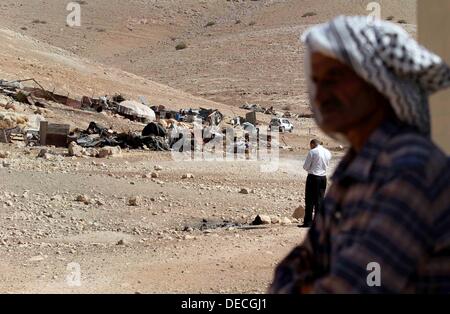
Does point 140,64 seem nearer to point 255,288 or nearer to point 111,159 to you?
point 111,159

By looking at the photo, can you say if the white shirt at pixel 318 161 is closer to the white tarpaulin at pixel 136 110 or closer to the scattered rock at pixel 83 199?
the scattered rock at pixel 83 199

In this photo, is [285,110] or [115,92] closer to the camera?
[115,92]

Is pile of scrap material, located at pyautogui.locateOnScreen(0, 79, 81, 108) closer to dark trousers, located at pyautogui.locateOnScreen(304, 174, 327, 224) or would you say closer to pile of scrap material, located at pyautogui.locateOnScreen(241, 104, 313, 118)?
pile of scrap material, located at pyautogui.locateOnScreen(241, 104, 313, 118)

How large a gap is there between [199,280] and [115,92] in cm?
2147

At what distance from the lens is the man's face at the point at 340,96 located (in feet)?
6.04

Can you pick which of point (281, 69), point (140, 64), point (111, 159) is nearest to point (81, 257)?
point (111, 159)

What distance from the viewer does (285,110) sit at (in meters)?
34.8

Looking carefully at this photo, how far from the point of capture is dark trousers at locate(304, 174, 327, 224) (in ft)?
31.4

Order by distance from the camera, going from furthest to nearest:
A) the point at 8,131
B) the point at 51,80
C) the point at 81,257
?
the point at 51,80
the point at 8,131
the point at 81,257

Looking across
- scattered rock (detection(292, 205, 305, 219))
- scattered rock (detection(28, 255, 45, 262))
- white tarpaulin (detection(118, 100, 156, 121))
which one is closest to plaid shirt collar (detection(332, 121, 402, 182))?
scattered rock (detection(28, 255, 45, 262))

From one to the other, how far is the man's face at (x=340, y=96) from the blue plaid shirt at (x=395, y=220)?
9 cm

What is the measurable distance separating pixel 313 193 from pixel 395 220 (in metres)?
7.98

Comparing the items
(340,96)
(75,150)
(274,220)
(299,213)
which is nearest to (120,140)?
(75,150)
